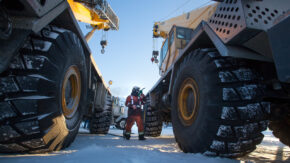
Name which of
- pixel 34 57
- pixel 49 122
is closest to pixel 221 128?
pixel 49 122

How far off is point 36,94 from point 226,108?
188 cm

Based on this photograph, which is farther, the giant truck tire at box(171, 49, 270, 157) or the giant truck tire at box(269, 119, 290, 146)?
the giant truck tire at box(269, 119, 290, 146)

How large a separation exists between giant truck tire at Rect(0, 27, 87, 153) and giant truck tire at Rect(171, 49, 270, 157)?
169 cm

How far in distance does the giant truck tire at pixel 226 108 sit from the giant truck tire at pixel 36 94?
169cm

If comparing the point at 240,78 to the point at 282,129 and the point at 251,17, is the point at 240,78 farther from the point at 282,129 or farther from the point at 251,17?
the point at 282,129

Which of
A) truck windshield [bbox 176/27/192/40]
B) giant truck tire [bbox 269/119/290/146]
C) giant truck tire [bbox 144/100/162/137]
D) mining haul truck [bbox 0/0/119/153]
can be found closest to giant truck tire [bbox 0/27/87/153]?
mining haul truck [bbox 0/0/119/153]

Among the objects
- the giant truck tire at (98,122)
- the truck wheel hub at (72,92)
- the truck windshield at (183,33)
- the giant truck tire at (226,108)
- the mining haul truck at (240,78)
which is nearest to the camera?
the mining haul truck at (240,78)

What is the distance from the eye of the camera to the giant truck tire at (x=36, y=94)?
1489mm

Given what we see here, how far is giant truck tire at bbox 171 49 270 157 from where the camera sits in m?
1.77

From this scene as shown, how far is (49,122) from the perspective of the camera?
179 cm

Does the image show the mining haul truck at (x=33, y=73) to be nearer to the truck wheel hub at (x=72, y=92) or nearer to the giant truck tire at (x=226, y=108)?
the truck wheel hub at (x=72, y=92)

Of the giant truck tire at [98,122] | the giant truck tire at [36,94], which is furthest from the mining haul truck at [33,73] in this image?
the giant truck tire at [98,122]

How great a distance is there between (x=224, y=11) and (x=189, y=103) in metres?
1.37

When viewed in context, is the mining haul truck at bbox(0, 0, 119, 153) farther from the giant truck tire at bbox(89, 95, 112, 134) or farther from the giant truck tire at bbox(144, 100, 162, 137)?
the giant truck tire at bbox(144, 100, 162, 137)
